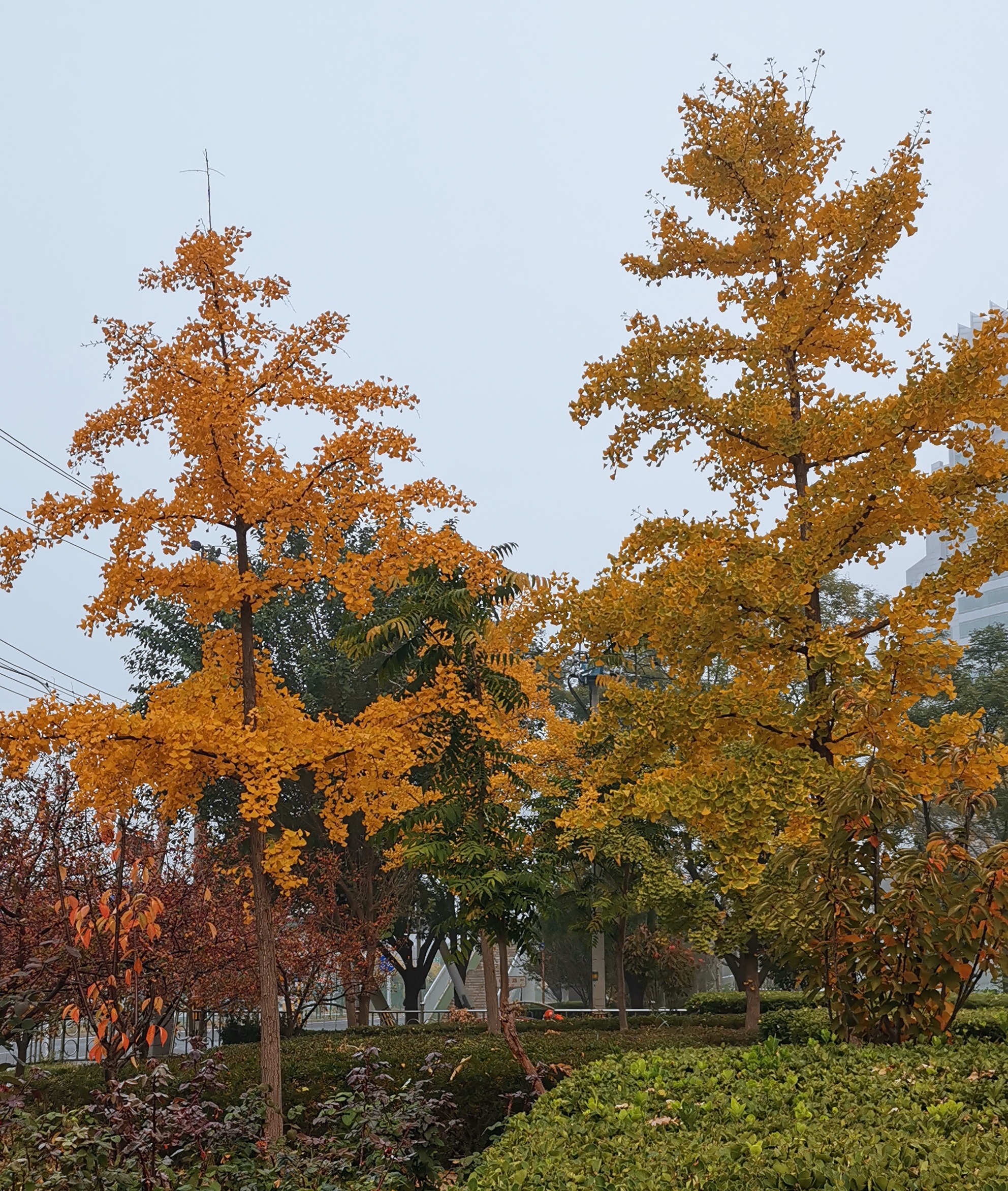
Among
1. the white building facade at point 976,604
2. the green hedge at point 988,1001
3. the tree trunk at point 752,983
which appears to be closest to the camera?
the tree trunk at point 752,983

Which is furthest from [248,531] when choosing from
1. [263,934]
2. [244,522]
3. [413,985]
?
[413,985]

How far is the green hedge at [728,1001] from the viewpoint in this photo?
64.8ft

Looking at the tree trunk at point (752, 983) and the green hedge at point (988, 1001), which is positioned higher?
the tree trunk at point (752, 983)

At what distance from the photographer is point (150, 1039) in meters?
7.96

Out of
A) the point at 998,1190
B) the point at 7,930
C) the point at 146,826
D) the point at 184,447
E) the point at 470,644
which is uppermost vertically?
the point at 184,447

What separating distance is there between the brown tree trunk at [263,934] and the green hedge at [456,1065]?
64 cm

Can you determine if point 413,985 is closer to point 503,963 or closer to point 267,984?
point 503,963

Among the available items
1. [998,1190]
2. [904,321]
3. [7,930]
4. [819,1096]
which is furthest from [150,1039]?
[904,321]

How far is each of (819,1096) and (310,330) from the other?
644cm

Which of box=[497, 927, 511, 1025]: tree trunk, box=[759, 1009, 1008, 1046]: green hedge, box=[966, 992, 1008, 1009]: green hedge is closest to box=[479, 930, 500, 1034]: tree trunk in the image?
box=[497, 927, 511, 1025]: tree trunk

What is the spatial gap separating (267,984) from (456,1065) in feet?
6.51

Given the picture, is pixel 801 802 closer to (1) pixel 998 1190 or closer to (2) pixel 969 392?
(2) pixel 969 392

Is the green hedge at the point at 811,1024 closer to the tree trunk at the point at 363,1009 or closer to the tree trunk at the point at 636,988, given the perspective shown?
the tree trunk at the point at 363,1009

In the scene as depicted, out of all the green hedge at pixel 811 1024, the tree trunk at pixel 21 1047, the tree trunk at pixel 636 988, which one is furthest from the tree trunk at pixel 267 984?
the tree trunk at pixel 636 988
